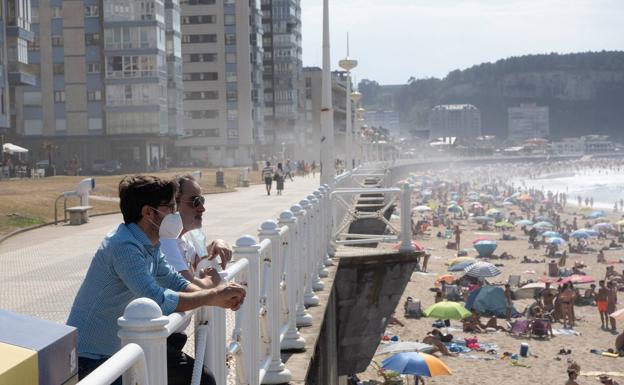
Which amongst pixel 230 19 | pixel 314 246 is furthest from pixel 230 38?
pixel 314 246

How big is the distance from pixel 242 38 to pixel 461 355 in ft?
284

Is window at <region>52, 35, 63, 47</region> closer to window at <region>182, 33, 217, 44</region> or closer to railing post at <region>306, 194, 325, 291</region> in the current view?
window at <region>182, 33, 217, 44</region>

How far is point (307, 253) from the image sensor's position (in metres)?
9.38

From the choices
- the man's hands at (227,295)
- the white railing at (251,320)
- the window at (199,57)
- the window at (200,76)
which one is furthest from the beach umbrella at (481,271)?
the window at (199,57)

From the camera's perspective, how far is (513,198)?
83625 millimetres

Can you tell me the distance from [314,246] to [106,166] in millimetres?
58251

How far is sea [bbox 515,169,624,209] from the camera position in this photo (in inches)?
4304

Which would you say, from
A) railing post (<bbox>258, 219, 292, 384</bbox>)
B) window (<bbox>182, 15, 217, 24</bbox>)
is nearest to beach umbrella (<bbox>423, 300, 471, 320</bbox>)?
railing post (<bbox>258, 219, 292, 384</bbox>)

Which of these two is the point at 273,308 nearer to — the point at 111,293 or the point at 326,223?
the point at 111,293

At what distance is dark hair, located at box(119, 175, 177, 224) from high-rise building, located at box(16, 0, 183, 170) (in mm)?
67672

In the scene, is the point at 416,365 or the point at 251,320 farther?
the point at 416,365

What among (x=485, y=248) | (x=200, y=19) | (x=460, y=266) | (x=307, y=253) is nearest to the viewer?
(x=307, y=253)

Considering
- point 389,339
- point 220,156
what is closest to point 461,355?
point 389,339

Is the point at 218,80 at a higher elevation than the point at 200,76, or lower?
lower
